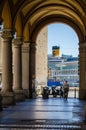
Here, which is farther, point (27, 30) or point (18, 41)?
point (27, 30)

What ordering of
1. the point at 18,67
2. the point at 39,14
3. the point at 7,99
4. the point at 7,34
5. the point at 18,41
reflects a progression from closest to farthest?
the point at 7,99, the point at 7,34, the point at 18,67, the point at 18,41, the point at 39,14

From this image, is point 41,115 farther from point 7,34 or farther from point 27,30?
point 27,30

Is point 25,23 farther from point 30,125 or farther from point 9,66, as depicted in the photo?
point 30,125

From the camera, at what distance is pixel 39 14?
3984cm

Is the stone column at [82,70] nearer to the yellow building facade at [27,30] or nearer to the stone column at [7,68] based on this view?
the yellow building facade at [27,30]

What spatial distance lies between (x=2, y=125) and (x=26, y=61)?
77.4 ft

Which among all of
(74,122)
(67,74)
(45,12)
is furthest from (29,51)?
(67,74)

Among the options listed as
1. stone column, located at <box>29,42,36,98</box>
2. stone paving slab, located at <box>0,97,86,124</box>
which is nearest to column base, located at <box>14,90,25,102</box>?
stone column, located at <box>29,42,36,98</box>

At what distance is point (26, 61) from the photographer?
40375mm

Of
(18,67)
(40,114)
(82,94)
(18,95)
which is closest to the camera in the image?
(40,114)

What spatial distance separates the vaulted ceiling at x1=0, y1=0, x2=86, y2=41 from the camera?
30609mm

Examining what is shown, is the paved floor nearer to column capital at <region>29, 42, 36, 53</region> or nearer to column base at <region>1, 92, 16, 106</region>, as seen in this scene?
column base at <region>1, 92, 16, 106</region>

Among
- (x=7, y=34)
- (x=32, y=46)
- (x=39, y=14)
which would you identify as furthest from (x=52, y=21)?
(x=7, y=34)

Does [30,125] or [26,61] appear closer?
[30,125]
